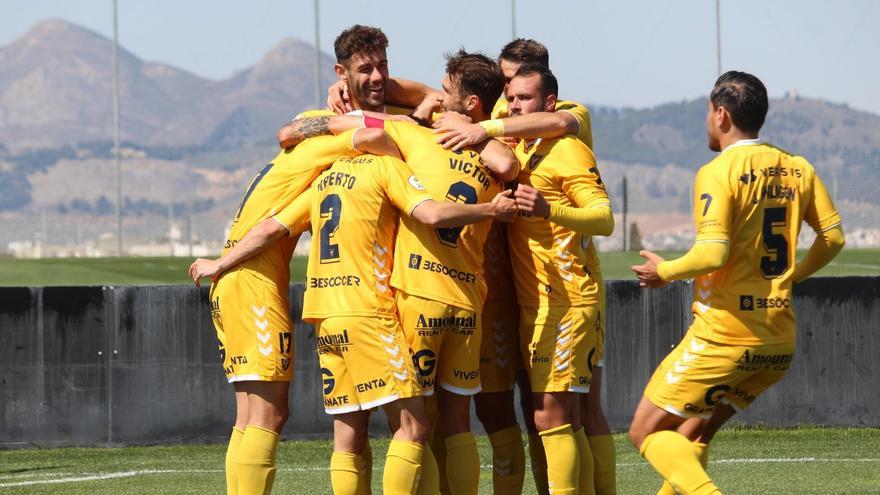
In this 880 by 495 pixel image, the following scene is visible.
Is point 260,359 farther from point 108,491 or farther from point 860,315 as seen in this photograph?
point 860,315

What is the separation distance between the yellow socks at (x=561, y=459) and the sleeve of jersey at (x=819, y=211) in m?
1.49

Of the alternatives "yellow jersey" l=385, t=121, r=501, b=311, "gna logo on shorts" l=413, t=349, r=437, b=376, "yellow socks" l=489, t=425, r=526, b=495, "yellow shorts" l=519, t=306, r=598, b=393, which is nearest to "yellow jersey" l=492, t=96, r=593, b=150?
"yellow jersey" l=385, t=121, r=501, b=311

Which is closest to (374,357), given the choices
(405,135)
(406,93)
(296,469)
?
(405,135)

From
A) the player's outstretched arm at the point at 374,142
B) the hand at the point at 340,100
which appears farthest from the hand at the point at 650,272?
the hand at the point at 340,100

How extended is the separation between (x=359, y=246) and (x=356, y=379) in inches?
23.2

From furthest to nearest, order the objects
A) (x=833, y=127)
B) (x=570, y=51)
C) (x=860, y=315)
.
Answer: (x=833, y=127), (x=570, y=51), (x=860, y=315)

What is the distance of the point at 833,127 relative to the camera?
78.1m

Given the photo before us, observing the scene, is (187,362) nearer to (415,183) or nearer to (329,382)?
(329,382)

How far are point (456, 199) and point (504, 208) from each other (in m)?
0.23

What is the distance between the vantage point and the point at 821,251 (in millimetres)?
6531

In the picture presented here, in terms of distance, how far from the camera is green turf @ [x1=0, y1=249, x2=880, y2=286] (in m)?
21.5

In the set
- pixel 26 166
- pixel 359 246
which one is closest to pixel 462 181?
pixel 359 246

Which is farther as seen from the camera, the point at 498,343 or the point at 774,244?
the point at 498,343

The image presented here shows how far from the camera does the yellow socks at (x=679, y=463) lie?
6211mm
